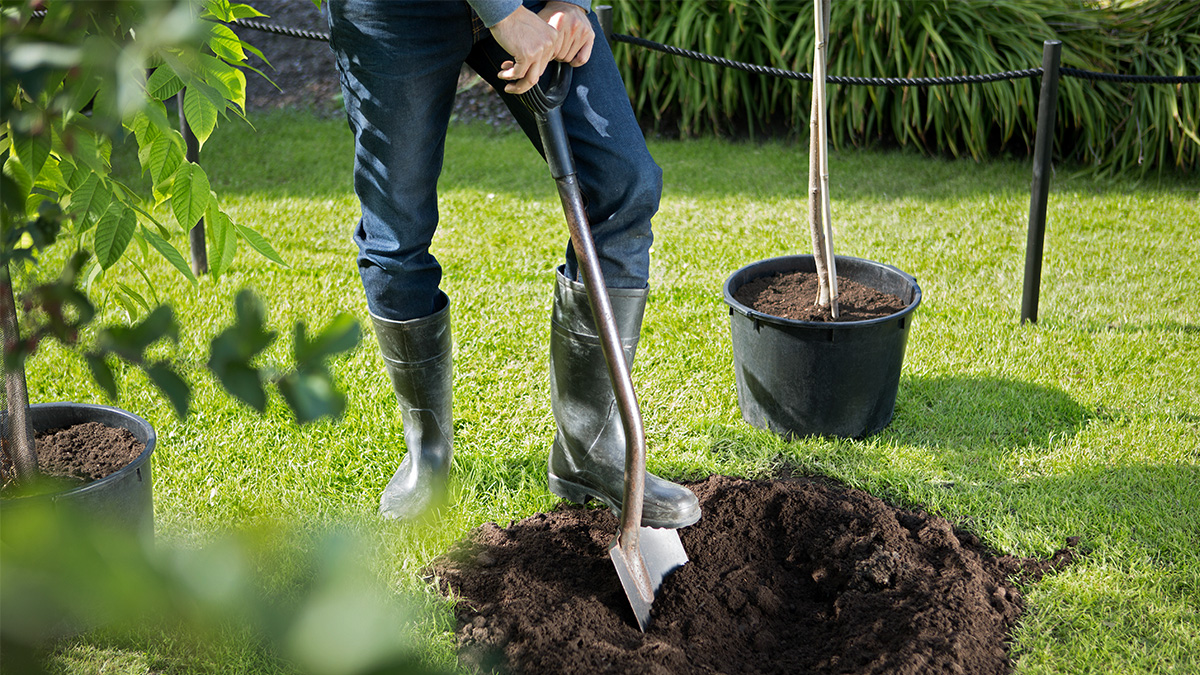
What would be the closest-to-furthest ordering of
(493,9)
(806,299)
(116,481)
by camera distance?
(493,9), (116,481), (806,299)

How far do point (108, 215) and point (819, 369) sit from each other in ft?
5.48

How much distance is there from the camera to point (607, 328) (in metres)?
1.70

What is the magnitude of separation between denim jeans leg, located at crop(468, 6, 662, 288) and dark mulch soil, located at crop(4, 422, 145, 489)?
1.02 meters

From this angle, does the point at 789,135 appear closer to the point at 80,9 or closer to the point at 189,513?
the point at 189,513

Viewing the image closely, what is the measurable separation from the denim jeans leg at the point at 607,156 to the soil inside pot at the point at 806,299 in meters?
0.69

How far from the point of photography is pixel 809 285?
2662 millimetres

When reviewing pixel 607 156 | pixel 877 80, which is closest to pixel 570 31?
pixel 607 156

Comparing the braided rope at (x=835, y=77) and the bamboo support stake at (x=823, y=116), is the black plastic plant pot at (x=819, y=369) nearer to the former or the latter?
the bamboo support stake at (x=823, y=116)

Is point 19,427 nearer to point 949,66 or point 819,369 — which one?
point 819,369

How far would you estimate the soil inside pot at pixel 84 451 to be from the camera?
5.78 ft

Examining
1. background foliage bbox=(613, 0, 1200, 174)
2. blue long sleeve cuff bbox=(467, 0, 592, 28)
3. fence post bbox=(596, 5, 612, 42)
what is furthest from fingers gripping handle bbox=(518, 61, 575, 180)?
background foliage bbox=(613, 0, 1200, 174)

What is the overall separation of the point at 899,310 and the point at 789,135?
3263mm

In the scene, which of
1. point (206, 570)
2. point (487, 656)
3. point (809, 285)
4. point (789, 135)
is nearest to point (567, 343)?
point (487, 656)

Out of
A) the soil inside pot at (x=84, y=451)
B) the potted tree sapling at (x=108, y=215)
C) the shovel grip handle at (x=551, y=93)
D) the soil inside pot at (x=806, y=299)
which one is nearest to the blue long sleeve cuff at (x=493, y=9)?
the shovel grip handle at (x=551, y=93)
